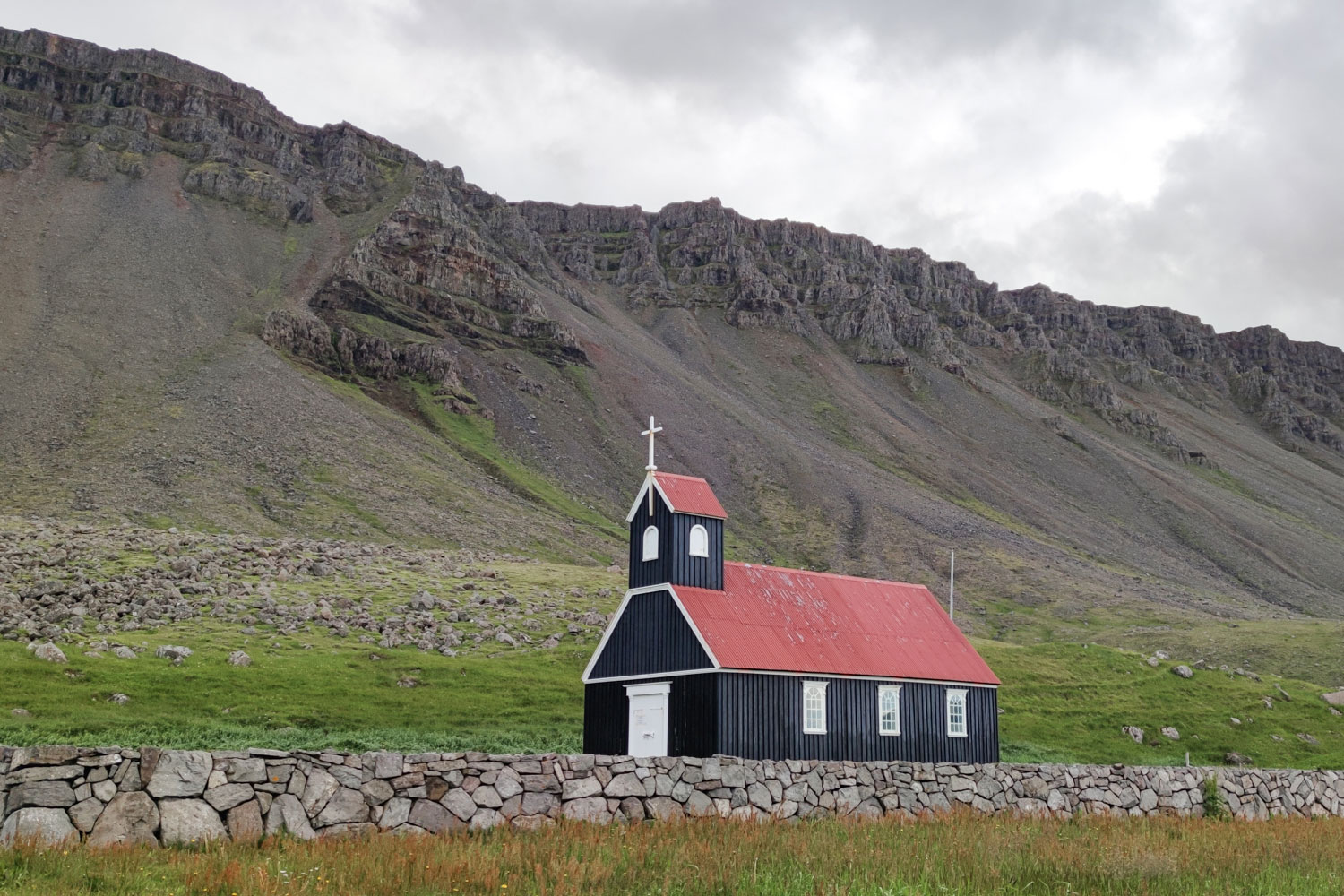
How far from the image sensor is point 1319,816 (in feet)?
103

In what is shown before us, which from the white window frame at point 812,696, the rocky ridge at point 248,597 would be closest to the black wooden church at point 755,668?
the white window frame at point 812,696

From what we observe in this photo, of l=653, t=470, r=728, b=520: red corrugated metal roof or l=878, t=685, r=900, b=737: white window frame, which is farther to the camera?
l=653, t=470, r=728, b=520: red corrugated metal roof

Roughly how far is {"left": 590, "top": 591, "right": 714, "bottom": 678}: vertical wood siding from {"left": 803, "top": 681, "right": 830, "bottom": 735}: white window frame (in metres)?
3.42

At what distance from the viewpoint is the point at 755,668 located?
32438mm

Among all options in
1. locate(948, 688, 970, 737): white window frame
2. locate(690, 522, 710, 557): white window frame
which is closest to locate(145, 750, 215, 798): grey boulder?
locate(690, 522, 710, 557): white window frame

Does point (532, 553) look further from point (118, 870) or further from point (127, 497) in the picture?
point (118, 870)

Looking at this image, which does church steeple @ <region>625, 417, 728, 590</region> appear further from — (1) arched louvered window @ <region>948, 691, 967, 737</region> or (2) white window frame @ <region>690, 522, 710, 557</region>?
(1) arched louvered window @ <region>948, 691, 967, 737</region>

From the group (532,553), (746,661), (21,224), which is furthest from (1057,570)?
(21,224)

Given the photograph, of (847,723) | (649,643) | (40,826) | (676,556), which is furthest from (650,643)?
(40,826)

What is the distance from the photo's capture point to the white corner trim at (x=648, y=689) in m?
33.5

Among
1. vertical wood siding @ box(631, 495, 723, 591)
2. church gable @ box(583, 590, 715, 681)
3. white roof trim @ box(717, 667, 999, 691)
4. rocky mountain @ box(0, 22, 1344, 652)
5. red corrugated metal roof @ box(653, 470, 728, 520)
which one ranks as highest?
rocky mountain @ box(0, 22, 1344, 652)

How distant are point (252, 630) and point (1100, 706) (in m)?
41.5

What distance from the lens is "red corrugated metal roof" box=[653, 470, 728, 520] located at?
3559cm

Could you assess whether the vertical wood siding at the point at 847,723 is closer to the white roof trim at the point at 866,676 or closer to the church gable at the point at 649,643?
the white roof trim at the point at 866,676
